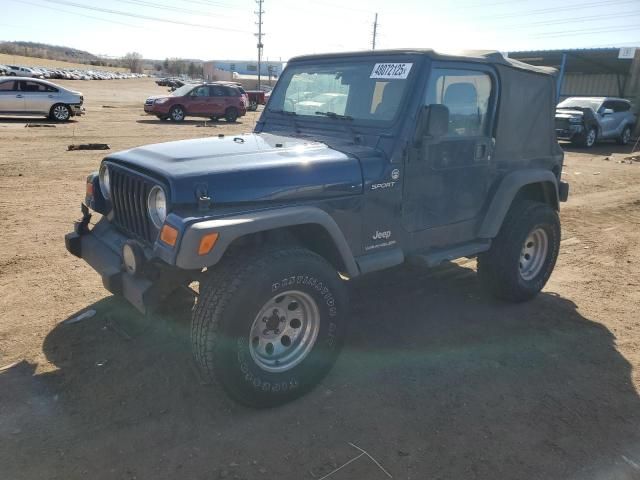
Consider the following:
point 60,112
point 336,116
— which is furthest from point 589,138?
point 60,112

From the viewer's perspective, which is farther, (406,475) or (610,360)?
(610,360)

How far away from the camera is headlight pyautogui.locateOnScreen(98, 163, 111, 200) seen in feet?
12.4

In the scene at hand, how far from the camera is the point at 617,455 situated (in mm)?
2900

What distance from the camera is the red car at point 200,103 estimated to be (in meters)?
21.2

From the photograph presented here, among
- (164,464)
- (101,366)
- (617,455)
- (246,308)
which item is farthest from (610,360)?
(101,366)

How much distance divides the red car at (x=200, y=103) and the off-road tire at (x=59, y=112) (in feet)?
12.0

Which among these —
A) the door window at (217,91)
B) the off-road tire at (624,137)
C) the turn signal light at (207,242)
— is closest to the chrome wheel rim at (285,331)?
the turn signal light at (207,242)

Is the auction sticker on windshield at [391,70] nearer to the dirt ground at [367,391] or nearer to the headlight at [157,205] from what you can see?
the headlight at [157,205]

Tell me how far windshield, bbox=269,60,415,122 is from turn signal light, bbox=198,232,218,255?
1.65 m

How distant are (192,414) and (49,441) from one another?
0.77m

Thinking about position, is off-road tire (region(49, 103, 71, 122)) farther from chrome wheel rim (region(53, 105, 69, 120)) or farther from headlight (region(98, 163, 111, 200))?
headlight (region(98, 163, 111, 200))

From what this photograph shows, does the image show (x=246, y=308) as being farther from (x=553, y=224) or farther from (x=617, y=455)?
(x=553, y=224)

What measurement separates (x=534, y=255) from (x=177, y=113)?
19.0m

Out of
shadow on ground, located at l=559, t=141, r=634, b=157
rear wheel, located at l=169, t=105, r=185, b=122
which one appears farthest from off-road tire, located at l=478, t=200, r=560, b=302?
rear wheel, located at l=169, t=105, r=185, b=122
